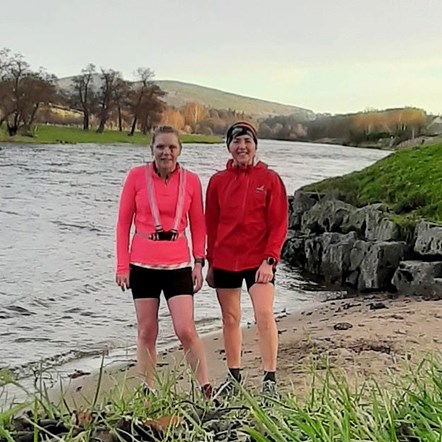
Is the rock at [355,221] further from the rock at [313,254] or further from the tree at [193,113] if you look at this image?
the tree at [193,113]

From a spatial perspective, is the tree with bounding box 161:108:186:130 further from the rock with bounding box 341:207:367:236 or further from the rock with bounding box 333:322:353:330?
the rock with bounding box 333:322:353:330

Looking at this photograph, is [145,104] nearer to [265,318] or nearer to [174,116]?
[174,116]

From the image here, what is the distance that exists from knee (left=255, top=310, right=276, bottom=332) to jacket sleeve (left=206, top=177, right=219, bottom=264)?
0.50m

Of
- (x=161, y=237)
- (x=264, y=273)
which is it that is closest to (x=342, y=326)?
(x=264, y=273)

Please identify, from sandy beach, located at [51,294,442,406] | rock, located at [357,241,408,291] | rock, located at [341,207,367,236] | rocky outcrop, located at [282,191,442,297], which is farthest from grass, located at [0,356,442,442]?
rock, located at [341,207,367,236]

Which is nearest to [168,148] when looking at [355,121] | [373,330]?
[373,330]

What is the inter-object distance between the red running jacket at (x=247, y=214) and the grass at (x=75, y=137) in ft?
207

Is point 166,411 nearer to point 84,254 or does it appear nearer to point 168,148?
point 168,148

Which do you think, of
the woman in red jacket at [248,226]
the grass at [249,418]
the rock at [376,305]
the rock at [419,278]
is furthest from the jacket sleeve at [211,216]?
the rock at [419,278]

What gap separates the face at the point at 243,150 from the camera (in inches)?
197

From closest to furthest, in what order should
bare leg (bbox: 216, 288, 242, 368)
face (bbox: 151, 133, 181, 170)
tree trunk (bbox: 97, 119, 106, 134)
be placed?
face (bbox: 151, 133, 181, 170), bare leg (bbox: 216, 288, 242, 368), tree trunk (bbox: 97, 119, 106, 134)

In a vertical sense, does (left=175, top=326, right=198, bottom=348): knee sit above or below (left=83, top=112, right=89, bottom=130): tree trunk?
above

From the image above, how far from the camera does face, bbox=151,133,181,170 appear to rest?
474 cm

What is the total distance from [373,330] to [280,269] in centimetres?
747
